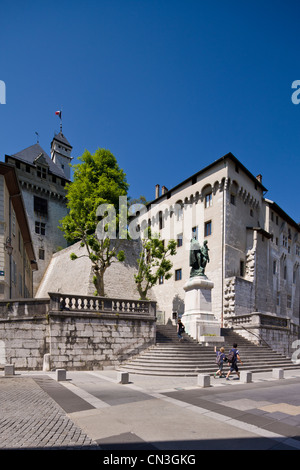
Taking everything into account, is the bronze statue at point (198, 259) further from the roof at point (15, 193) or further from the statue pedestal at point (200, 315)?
the roof at point (15, 193)

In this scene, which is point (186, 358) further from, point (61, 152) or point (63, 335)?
point (61, 152)

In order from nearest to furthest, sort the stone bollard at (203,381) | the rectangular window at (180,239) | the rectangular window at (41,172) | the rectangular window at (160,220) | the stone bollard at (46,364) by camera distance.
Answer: the stone bollard at (203,381)
the stone bollard at (46,364)
the rectangular window at (180,239)
the rectangular window at (160,220)
the rectangular window at (41,172)

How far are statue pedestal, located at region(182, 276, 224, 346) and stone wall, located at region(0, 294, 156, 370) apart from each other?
15.0ft

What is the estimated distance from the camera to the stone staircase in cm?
1467

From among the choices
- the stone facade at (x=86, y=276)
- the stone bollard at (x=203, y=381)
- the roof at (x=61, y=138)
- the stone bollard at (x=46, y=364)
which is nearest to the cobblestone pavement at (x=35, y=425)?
the stone bollard at (x=46, y=364)

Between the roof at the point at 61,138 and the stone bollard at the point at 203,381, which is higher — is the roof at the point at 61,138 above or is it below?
above

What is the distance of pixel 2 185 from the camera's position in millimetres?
19922

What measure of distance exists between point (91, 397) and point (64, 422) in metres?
2.77

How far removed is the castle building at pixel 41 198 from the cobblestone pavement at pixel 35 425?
38.1 metres

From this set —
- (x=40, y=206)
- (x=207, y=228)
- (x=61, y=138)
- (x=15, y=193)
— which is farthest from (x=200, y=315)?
(x=61, y=138)

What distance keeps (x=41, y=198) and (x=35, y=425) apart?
4500 centimetres

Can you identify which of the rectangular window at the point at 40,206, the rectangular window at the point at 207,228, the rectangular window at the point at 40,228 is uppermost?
the rectangular window at the point at 40,206

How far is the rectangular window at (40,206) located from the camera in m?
46.6
